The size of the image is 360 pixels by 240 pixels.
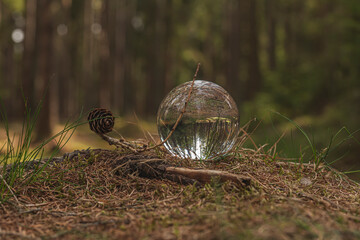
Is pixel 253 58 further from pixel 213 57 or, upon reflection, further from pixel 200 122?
pixel 213 57

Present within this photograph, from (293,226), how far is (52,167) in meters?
2.08

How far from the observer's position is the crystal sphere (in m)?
2.86

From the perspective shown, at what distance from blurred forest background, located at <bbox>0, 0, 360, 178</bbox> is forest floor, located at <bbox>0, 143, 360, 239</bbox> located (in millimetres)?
515

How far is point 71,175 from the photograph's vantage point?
260 cm

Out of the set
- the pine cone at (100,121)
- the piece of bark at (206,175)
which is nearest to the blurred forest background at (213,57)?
the pine cone at (100,121)

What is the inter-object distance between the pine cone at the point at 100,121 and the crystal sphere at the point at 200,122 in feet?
1.61

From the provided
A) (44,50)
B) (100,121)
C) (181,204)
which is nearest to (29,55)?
(44,50)

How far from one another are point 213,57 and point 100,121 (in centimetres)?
2496

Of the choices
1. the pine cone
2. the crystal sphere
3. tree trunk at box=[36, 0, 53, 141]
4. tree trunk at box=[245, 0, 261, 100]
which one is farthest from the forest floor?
tree trunk at box=[245, 0, 261, 100]

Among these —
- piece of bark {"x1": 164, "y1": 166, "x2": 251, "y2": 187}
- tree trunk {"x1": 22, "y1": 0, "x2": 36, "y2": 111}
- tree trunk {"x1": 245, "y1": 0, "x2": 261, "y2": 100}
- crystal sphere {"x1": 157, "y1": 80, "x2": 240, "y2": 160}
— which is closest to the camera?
piece of bark {"x1": 164, "y1": 166, "x2": 251, "y2": 187}

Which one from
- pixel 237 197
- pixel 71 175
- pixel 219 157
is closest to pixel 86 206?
pixel 71 175

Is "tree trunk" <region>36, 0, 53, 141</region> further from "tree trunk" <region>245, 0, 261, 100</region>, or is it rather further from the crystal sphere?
"tree trunk" <region>245, 0, 261, 100</region>

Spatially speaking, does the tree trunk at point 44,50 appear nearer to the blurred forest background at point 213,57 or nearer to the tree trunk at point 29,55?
the blurred forest background at point 213,57

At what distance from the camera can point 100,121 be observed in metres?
2.87
